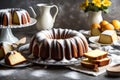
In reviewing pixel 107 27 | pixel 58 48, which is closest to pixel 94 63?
pixel 58 48

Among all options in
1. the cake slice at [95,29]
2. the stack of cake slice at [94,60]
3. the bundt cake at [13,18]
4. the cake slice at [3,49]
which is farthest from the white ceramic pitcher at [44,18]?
the stack of cake slice at [94,60]

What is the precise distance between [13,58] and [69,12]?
675 millimetres

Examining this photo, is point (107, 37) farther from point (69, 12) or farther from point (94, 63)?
point (69, 12)

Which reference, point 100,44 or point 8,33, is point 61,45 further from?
point 8,33

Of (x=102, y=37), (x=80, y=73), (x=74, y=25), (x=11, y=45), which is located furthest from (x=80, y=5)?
(x=80, y=73)

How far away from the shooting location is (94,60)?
125cm

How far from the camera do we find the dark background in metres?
1.84

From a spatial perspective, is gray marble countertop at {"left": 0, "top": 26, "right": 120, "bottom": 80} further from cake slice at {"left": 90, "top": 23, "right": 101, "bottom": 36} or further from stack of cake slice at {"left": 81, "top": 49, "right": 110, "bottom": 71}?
cake slice at {"left": 90, "top": 23, "right": 101, "bottom": 36}

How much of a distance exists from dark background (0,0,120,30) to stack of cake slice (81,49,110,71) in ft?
1.87

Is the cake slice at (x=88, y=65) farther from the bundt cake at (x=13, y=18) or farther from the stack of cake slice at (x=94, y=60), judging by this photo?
the bundt cake at (x=13, y=18)

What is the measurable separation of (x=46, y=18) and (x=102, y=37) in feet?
1.05

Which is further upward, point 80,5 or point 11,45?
point 80,5

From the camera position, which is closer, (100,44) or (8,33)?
(100,44)

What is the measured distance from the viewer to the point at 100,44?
1.49 metres
